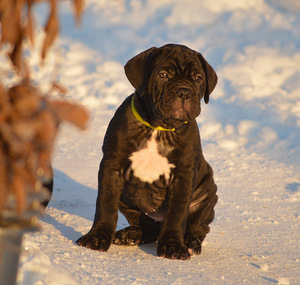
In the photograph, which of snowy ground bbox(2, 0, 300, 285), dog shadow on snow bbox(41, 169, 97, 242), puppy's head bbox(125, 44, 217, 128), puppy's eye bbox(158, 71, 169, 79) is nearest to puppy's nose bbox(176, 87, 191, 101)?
puppy's head bbox(125, 44, 217, 128)

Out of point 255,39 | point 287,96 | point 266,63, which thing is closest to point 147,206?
point 287,96

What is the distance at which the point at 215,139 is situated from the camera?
26.6ft

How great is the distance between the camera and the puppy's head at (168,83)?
4.12 m

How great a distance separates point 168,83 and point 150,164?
626mm

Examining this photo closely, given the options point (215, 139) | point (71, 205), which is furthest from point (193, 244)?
point (215, 139)

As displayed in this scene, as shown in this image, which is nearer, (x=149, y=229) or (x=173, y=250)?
(x=173, y=250)

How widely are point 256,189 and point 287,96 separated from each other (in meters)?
A: 3.52

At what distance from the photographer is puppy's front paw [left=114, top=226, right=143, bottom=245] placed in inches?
172

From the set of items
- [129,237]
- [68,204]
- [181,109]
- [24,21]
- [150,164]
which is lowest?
[68,204]

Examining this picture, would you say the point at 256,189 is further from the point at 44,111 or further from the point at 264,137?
the point at 44,111

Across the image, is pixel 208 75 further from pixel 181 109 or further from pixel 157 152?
pixel 157 152

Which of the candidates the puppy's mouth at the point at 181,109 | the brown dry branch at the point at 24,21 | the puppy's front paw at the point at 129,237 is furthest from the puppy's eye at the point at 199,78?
the brown dry branch at the point at 24,21

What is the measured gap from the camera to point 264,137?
322 inches

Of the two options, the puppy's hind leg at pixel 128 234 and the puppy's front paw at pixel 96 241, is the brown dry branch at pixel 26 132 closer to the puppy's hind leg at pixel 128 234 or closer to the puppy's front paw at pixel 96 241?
the puppy's front paw at pixel 96 241
